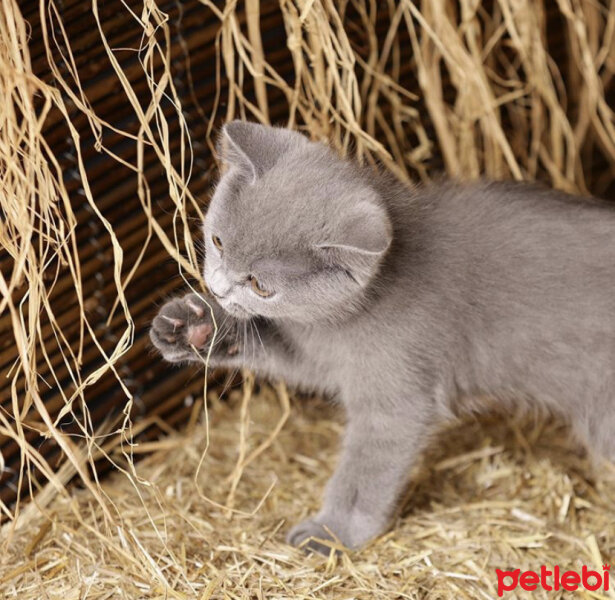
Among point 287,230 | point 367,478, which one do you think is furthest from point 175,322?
point 367,478

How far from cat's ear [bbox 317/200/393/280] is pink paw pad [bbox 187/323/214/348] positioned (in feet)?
1.30

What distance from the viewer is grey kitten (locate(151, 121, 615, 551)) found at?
1520mm

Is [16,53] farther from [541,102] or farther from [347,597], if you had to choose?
[541,102]

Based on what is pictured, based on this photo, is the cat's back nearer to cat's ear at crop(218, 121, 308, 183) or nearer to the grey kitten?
the grey kitten

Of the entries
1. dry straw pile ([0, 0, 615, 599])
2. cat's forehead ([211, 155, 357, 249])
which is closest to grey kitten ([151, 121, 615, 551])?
cat's forehead ([211, 155, 357, 249])

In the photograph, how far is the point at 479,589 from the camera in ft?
5.48

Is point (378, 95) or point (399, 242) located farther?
point (378, 95)

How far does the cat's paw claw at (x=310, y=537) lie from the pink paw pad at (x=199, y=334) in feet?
1.46

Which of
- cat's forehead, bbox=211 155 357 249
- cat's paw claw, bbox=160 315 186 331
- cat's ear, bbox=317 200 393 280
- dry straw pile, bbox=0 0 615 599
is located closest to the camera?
cat's ear, bbox=317 200 393 280

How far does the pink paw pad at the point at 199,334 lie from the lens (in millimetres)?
1753

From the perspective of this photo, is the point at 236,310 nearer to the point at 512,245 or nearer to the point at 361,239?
the point at 361,239

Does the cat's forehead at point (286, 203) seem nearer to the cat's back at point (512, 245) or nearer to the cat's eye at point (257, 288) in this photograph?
the cat's eye at point (257, 288)

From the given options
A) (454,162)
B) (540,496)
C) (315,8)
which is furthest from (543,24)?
(540,496)

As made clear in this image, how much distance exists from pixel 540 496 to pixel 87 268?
115cm
